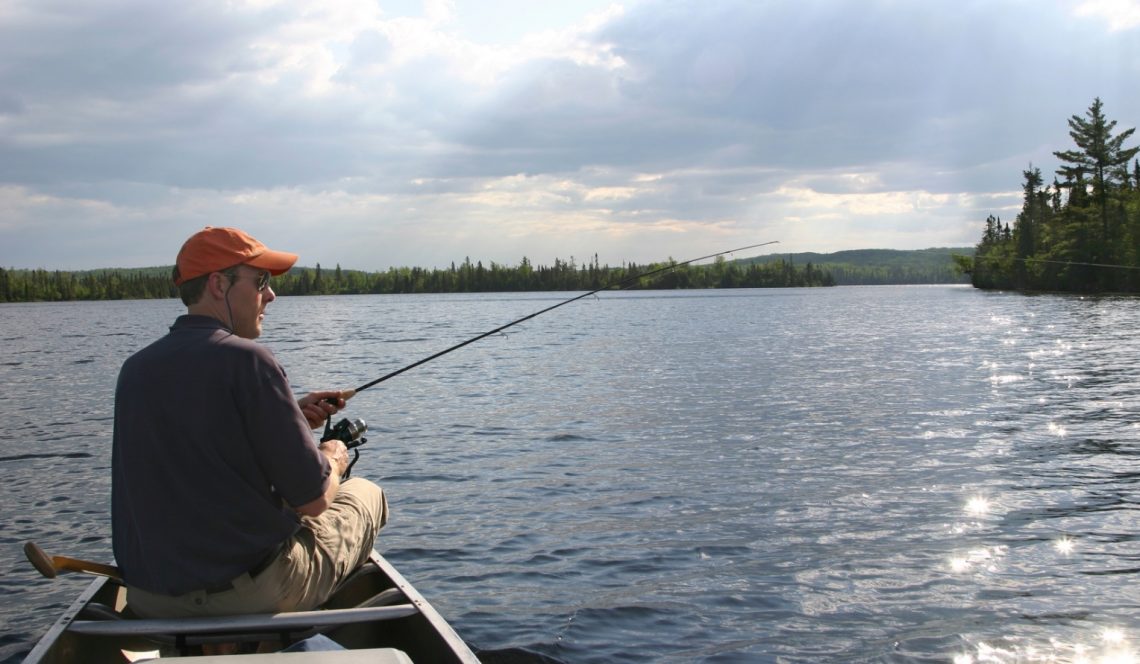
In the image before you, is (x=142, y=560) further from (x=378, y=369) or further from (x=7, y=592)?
(x=378, y=369)

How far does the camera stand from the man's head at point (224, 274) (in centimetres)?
483

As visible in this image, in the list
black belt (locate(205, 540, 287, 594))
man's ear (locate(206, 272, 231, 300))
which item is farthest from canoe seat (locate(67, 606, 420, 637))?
man's ear (locate(206, 272, 231, 300))

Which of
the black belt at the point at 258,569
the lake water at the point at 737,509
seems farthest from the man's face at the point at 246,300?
the lake water at the point at 737,509

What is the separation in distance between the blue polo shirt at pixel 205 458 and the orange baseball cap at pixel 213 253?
0.28 metres

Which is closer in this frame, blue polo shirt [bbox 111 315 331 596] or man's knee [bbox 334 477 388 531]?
blue polo shirt [bbox 111 315 331 596]

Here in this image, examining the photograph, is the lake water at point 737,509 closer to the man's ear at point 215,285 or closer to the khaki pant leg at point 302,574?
the khaki pant leg at point 302,574

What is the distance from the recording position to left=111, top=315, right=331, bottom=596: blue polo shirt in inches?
176

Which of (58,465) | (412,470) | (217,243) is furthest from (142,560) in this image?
(58,465)

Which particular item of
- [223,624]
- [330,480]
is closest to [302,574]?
[223,624]

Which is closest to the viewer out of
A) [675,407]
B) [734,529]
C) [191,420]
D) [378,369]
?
[191,420]

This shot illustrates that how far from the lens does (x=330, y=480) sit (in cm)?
492

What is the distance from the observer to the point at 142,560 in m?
4.79

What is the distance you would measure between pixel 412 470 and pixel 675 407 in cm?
792

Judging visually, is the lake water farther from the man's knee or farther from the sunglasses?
the sunglasses
